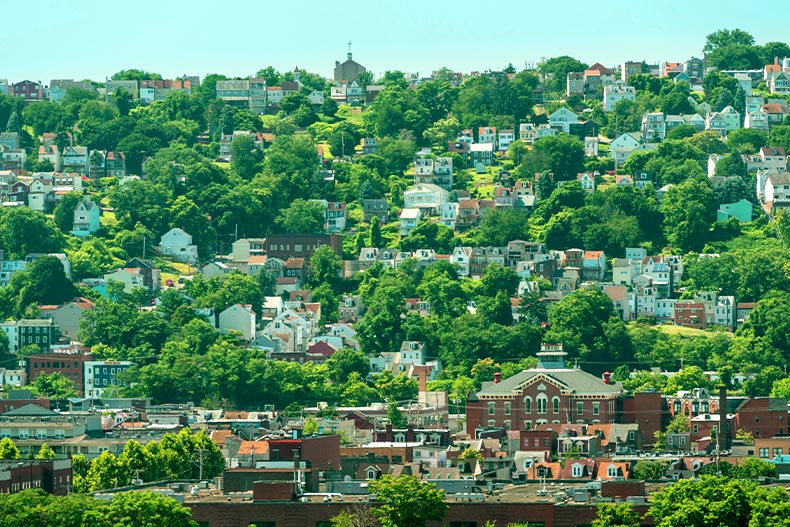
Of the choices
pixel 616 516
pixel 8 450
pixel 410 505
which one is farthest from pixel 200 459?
pixel 616 516

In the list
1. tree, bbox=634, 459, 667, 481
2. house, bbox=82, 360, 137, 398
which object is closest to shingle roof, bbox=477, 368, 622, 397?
house, bbox=82, 360, 137, 398

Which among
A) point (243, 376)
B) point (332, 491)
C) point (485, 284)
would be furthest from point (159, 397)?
point (332, 491)

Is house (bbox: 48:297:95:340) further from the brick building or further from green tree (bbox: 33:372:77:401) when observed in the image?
green tree (bbox: 33:372:77:401)

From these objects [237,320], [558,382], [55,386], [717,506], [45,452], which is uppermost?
[237,320]

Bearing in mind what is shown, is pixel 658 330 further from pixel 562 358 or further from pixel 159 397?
pixel 159 397

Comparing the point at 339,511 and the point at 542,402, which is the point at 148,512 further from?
the point at 542,402
